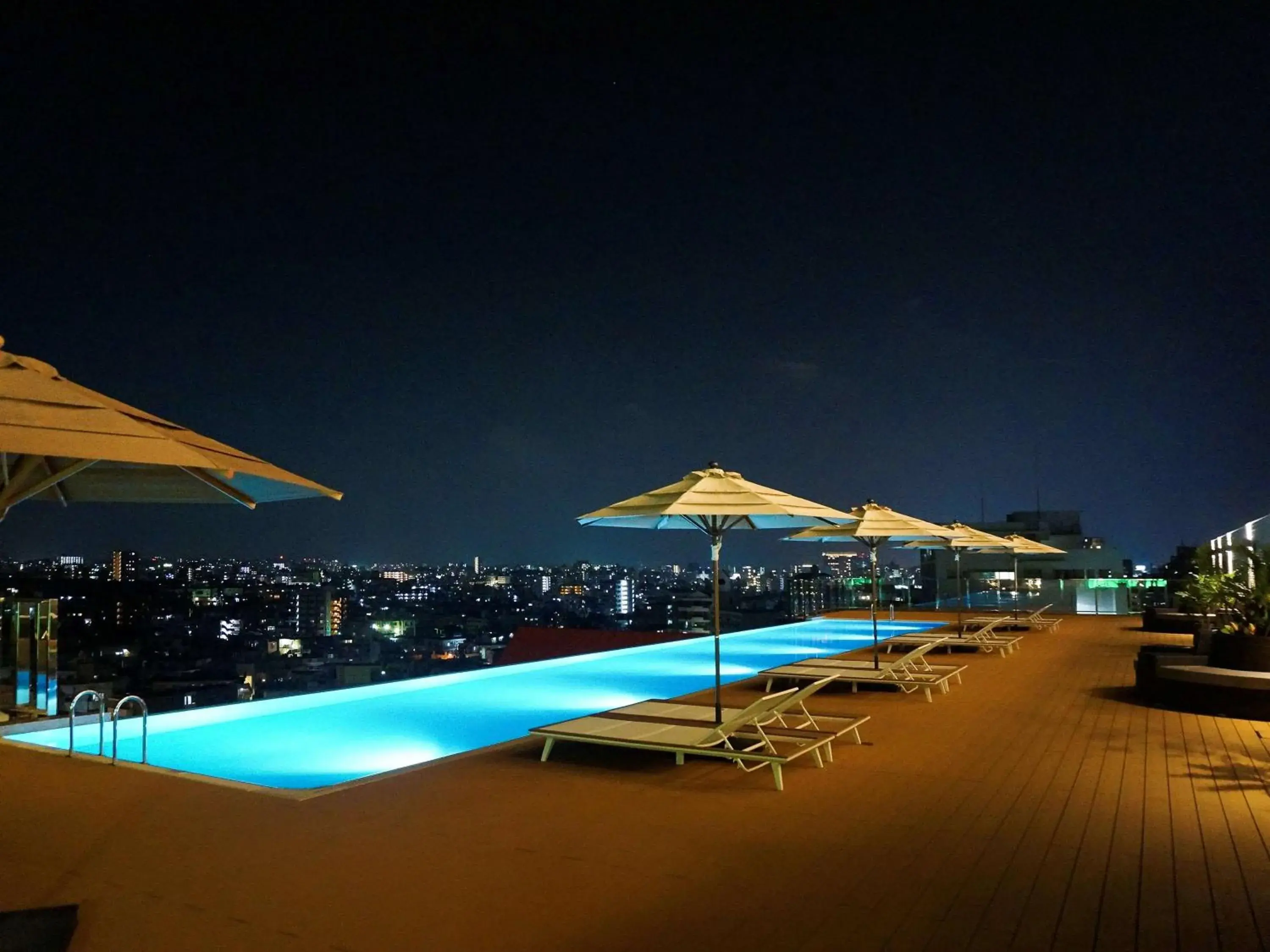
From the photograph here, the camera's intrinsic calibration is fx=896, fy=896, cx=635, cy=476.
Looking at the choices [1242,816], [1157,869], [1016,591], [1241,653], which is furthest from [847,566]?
[1157,869]

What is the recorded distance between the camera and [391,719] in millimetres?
9422

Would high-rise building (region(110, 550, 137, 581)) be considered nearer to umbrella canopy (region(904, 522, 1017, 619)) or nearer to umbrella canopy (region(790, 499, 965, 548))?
umbrella canopy (region(790, 499, 965, 548))

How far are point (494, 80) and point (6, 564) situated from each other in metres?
17.0

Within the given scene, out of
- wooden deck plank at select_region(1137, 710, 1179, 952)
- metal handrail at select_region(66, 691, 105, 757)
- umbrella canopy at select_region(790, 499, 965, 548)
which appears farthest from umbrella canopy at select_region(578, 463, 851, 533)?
metal handrail at select_region(66, 691, 105, 757)

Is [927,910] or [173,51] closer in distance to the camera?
[927,910]

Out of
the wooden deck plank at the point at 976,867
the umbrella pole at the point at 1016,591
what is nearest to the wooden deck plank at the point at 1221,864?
the wooden deck plank at the point at 976,867

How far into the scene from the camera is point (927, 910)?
346cm

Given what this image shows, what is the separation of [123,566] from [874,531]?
24.1 meters

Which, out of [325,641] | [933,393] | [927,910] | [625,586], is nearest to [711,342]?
[933,393]

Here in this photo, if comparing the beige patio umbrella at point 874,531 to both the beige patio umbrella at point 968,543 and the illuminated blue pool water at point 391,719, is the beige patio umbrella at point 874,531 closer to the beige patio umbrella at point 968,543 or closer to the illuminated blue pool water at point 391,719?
the beige patio umbrella at point 968,543

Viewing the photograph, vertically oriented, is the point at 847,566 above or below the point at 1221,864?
above

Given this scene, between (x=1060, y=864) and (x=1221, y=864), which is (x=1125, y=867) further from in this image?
(x=1221, y=864)

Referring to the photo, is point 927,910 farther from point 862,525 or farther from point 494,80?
point 494,80

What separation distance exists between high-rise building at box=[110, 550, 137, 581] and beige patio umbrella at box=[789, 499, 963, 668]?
555 inches
